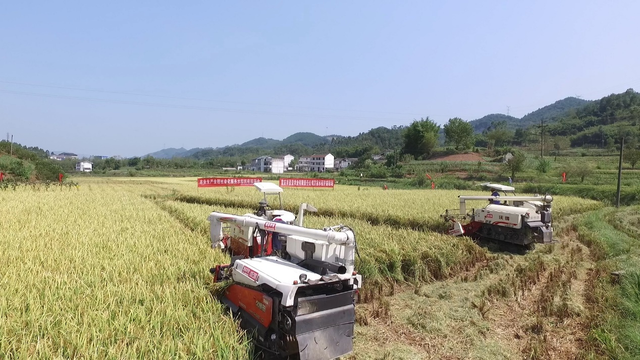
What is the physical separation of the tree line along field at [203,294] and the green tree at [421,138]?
62237mm

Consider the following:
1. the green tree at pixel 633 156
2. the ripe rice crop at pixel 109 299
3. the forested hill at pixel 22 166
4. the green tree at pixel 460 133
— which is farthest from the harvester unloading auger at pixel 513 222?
the green tree at pixel 460 133

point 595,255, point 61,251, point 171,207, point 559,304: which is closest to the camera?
point 61,251

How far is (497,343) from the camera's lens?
5383 millimetres

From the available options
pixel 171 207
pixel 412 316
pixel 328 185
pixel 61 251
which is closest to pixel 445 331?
pixel 412 316

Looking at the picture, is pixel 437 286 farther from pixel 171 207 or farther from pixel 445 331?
pixel 171 207

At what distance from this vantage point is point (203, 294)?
435 cm

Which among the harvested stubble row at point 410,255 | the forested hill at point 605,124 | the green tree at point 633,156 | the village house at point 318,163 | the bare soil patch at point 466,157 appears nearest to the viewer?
the harvested stubble row at point 410,255

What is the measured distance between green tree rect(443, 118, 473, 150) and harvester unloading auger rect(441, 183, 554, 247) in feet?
211

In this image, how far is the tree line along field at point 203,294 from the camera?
335 cm

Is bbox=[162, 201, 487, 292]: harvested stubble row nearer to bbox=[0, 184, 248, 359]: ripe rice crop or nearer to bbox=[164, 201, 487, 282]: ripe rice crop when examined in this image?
bbox=[164, 201, 487, 282]: ripe rice crop

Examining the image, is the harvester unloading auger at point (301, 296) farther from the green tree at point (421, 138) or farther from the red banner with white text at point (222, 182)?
the green tree at point (421, 138)

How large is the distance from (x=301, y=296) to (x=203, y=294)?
49.5 inches

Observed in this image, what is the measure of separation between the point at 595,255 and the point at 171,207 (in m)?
13.9

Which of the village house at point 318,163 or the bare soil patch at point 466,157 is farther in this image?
the village house at point 318,163
